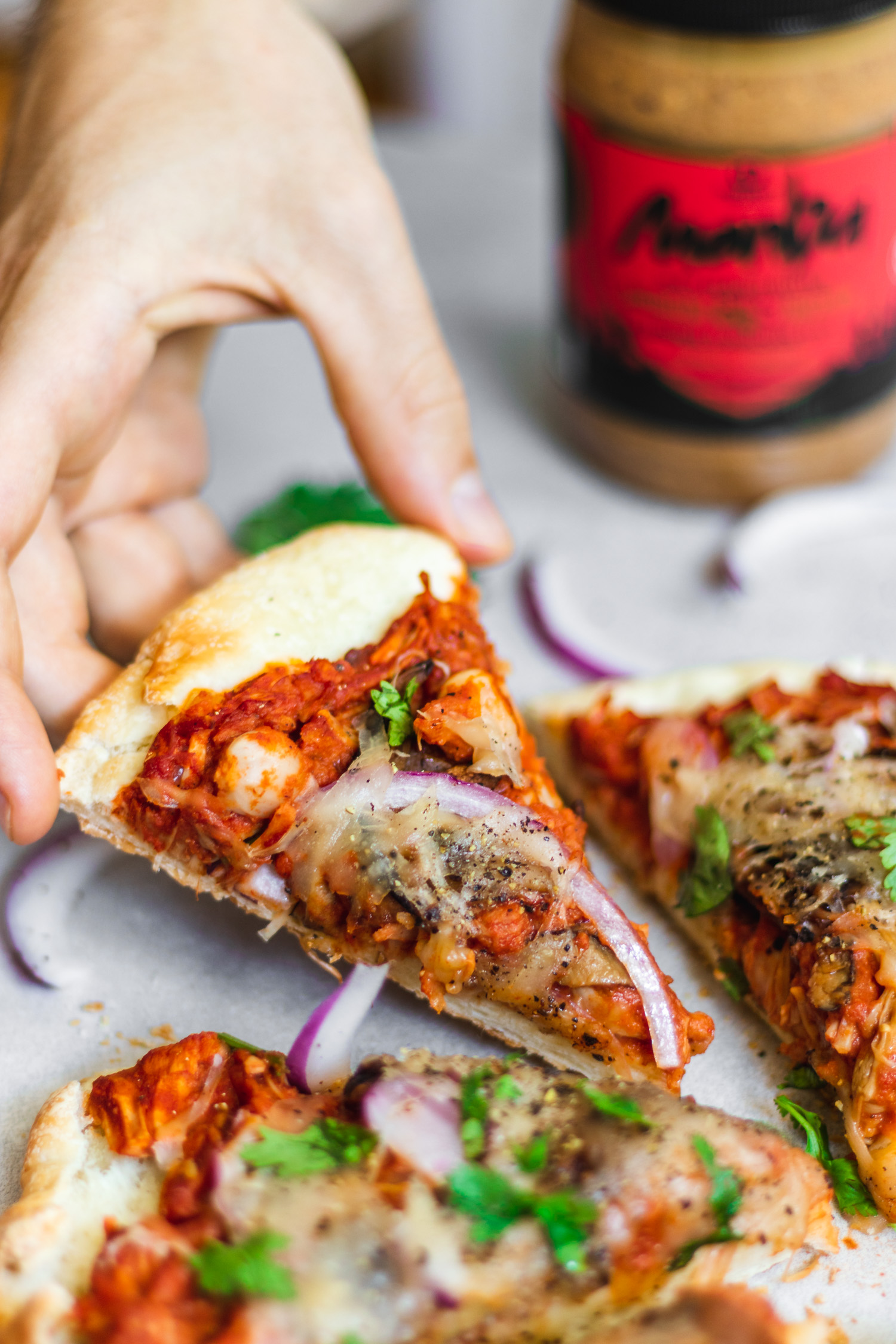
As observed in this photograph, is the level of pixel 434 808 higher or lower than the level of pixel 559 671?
higher

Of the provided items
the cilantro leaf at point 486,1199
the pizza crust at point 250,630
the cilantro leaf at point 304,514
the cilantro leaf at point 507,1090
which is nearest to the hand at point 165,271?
the pizza crust at point 250,630

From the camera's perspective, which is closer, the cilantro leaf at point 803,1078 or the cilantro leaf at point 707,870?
the cilantro leaf at point 803,1078

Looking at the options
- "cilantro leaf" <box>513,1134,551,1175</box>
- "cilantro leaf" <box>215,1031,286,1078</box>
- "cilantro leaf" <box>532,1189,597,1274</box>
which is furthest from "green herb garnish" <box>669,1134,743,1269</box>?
"cilantro leaf" <box>215,1031,286,1078</box>

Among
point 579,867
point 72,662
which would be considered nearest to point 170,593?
point 72,662

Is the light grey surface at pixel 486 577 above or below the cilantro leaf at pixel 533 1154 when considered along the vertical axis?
below

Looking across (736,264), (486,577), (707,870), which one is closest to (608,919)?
(707,870)

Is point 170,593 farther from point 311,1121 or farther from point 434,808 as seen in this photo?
point 311,1121

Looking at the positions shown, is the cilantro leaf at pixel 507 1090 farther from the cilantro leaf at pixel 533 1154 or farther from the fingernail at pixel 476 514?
the fingernail at pixel 476 514
